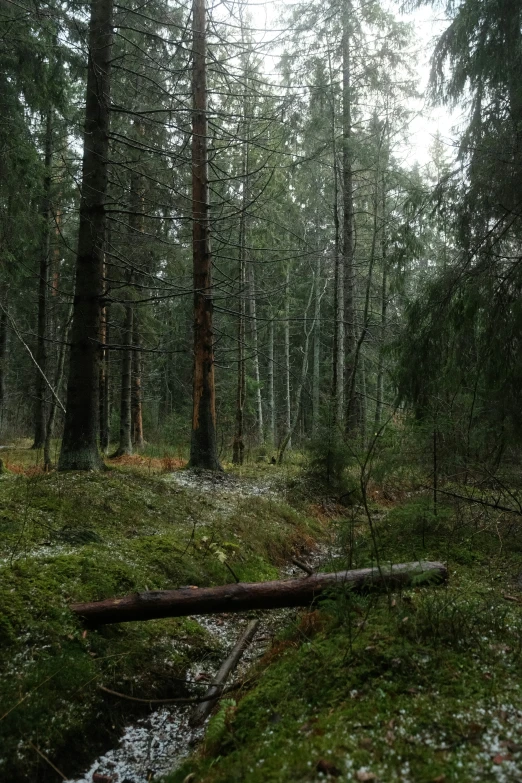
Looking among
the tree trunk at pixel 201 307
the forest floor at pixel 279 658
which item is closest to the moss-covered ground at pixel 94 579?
the forest floor at pixel 279 658

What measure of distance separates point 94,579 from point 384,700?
110 inches

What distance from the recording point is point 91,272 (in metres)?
8.10

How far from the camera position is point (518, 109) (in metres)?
5.86

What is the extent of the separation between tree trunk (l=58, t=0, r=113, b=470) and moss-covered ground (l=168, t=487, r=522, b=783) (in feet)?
16.3

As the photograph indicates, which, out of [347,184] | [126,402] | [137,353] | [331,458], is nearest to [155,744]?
[331,458]

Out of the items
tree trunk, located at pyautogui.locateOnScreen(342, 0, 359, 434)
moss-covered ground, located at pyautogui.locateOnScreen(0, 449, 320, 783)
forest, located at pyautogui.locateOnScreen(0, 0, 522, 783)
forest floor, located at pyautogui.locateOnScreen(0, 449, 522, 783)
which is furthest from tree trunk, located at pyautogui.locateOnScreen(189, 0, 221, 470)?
tree trunk, located at pyautogui.locateOnScreen(342, 0, 359, 434)

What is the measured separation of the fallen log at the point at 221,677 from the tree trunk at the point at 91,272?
163 inches

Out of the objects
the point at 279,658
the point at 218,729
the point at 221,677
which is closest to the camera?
the point at 218,729

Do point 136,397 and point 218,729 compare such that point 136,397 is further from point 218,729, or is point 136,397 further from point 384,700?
point 384,700

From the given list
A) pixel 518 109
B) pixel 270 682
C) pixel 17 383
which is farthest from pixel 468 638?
pixel 17 383

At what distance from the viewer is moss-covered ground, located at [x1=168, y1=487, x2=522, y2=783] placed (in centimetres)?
221

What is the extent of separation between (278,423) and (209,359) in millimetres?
20522

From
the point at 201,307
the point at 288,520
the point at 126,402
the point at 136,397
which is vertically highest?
the point at 201,307

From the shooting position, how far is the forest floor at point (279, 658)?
235 centimetres
